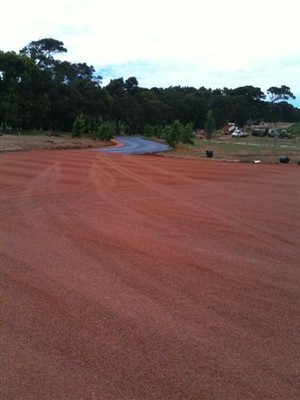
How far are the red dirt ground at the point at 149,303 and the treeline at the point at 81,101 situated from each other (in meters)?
48.2

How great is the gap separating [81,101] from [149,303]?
75571mm

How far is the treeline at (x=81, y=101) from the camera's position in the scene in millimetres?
63150

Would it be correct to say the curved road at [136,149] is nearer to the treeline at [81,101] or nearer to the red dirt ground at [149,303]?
the treeline at [81,101]

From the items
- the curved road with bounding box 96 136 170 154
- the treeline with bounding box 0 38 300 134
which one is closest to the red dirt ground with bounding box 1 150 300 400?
the curved road with bounding box 96 136 170 154

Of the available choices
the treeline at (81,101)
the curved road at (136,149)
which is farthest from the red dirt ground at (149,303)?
the treeline at (81,101)

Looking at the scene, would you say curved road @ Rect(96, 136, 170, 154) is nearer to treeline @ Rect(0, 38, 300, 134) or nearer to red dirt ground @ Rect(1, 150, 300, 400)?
treeline @ Rect(0, 38, 300, 134)

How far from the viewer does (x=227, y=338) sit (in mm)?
4359

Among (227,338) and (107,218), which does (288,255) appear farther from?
(107,218)

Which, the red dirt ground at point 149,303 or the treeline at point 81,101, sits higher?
the treeline at point 81,101

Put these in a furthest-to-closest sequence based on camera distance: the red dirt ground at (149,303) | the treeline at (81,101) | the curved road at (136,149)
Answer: the treeline at (81,101)
the curved road at (136,149)
the red dirt ground at (149,303)

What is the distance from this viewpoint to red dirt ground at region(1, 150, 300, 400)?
3646 mm

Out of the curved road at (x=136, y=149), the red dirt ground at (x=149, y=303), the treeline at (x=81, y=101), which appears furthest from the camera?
the treeline at (x=81, y=101)

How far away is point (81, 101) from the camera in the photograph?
7744cm

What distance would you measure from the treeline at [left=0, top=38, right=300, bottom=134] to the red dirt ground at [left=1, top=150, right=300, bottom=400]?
4824 centimetres
